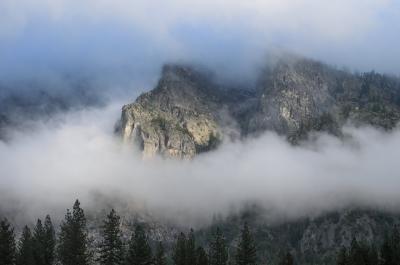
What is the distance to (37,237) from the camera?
183000mm

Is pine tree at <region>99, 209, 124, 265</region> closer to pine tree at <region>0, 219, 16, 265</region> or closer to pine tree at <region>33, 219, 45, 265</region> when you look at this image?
pine tree at <region>0, 219, 16, 265</region>

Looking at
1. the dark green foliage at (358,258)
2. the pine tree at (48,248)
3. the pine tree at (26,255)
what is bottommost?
the dark green foliage at (358,258)

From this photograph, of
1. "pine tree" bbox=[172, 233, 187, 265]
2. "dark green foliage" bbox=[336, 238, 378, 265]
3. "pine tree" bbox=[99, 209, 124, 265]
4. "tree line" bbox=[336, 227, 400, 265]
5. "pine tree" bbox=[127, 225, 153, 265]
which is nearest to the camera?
"pine tree" bbox=[99, 209, 124, 265]

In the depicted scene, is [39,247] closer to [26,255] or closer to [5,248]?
[26,255]

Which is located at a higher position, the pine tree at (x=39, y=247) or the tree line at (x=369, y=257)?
the pine tree at (x=39, y=247)

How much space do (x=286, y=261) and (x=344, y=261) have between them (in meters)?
Result: 14.0

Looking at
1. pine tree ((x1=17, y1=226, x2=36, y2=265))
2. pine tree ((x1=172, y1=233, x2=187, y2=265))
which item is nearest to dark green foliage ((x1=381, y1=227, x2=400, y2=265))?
pine tree ((x1=172, y1=233, x2=187, y2=265))

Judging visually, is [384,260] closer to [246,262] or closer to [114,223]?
[246,262]

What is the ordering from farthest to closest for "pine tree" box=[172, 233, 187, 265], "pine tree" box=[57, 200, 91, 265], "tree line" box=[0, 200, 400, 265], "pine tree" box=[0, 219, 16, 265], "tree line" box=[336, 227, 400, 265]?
"pine tree" box=[172, 233, 187, 265] → "tree line" box=[336, 227, 400, 265] → "pine tree" box=[57, 200, 91, 265] → "tree line" box=[0, 200, 400, 265] → "pine tree" box=[0, 219, 16, 265]

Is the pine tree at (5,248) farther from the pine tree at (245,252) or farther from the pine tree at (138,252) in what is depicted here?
the pine tree at (245,252)

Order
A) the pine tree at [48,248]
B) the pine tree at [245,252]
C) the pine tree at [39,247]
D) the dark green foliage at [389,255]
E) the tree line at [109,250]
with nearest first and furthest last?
the tree line at [109,250] < the pine tree at [39,247] < the pine tree at [48,248] < the dark green foliage at [389,255] < the pine tree at [245,252]

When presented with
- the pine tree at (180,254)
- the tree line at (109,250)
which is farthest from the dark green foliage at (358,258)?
the pine tree at (180,254)

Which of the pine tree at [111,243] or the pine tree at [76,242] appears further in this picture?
the pine tree at [76,242]

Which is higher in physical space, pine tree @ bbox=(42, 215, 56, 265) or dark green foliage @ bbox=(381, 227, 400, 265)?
pine tree @ bbox=(42, 215, 56, 265)
